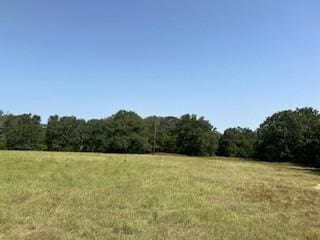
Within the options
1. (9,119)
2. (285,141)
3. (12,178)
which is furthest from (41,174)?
(9,119)

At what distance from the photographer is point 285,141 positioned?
95938 millimetres

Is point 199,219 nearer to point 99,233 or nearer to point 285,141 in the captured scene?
point 99,233

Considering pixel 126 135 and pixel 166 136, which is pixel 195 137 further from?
pixel 126 135

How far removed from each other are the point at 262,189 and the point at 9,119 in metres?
115

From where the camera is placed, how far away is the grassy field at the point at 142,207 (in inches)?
470

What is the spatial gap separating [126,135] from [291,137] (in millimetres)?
36353

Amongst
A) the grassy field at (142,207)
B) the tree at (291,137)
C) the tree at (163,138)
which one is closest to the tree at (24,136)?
the tree at (163,138)

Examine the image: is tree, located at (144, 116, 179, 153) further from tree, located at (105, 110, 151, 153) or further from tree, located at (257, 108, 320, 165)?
tree, located at (257, 108, 320, 165)

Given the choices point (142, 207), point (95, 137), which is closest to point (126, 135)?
point (95, 137)

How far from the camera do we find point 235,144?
124 metres

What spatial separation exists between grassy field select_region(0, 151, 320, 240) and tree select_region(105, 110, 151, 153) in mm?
82332

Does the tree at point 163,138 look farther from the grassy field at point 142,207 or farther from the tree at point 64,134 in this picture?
the grassy field at point 142,207

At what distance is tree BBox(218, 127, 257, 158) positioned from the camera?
122 m

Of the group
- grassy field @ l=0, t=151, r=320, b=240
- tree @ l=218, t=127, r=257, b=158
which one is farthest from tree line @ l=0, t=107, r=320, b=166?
grassy field @ l=0, t=151, r=320, b=240
